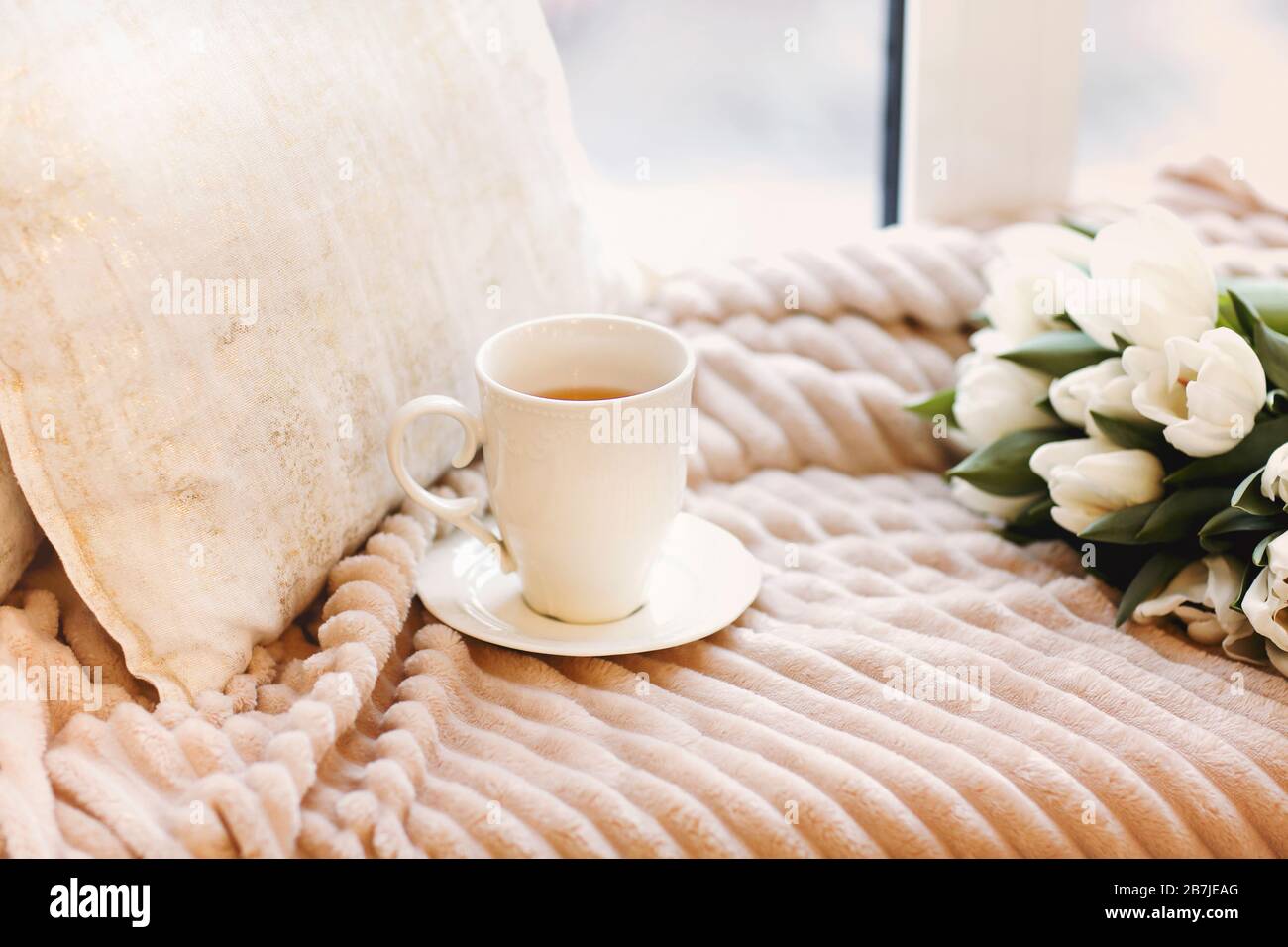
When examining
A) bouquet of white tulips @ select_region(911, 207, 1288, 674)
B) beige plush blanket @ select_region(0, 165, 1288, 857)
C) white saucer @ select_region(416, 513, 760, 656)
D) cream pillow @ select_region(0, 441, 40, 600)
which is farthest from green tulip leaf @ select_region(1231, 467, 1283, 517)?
cream pillow @ select_region(0, 441, 40, 600)

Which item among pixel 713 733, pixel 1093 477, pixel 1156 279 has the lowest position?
pixel 713 733

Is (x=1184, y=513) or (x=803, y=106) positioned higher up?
A: (x=803, y=106)

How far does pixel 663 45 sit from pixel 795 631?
766mm

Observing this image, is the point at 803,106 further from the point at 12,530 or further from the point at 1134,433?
the point at 12,530

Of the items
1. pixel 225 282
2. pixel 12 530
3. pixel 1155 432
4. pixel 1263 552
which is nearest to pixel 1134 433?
pixel 1155 432

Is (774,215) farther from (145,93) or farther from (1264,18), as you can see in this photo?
(145,93)

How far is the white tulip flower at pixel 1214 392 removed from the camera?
692 mm

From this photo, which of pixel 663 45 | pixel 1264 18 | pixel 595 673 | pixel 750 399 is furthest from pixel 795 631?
pixel 1264 18

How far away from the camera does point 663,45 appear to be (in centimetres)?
126

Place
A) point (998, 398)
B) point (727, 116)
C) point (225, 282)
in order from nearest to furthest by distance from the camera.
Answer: point (225, 282) < point (998, 398) < point (727, 116)

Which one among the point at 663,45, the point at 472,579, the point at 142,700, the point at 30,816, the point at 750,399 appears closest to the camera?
the point at 30,816

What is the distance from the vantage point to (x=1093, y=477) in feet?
2.45

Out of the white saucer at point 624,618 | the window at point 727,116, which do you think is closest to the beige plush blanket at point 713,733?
the white saucer at point 624,618

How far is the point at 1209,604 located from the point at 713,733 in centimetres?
32
